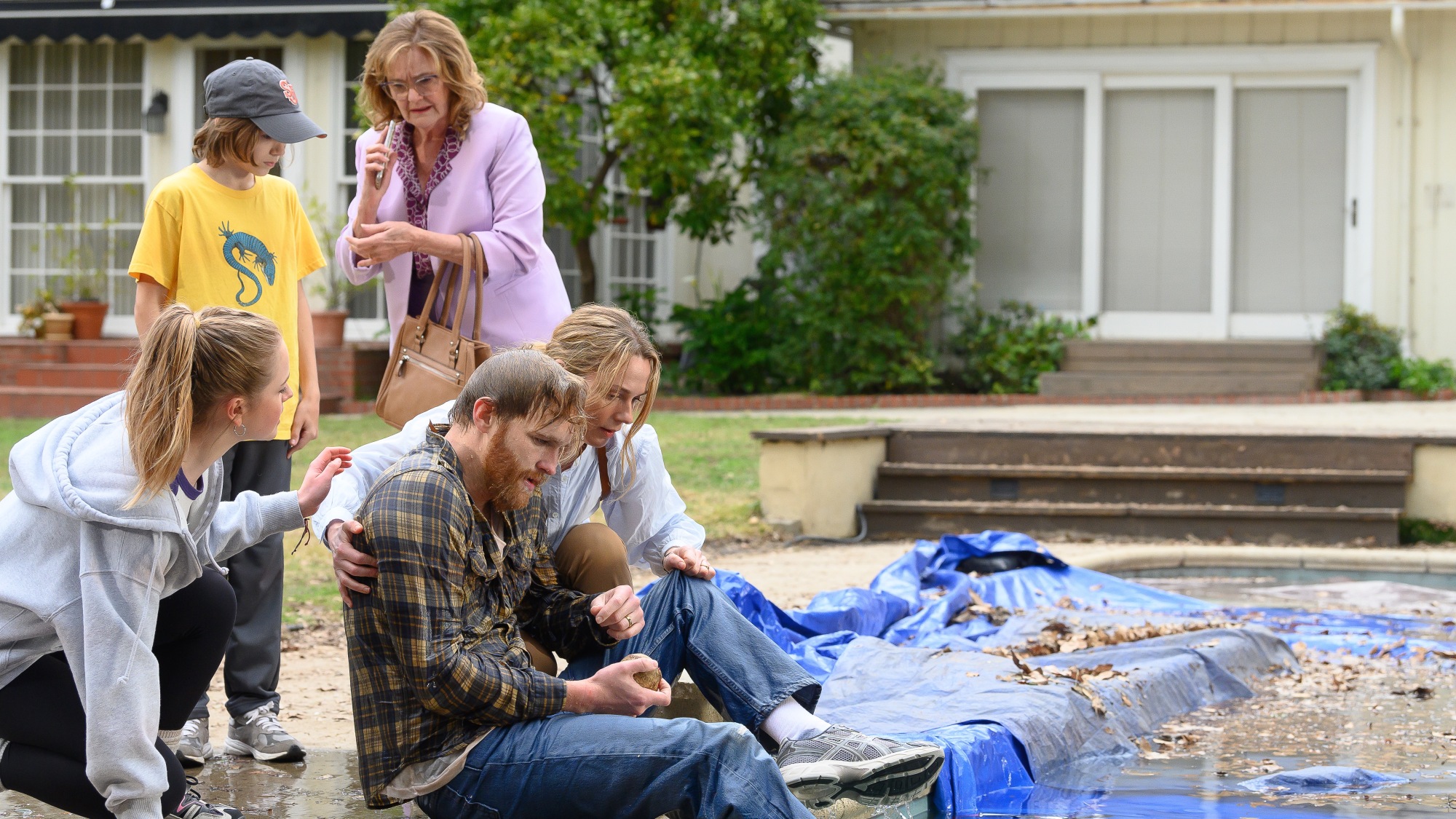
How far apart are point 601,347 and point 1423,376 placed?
431 inches

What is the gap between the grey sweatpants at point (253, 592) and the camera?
3.46 meters

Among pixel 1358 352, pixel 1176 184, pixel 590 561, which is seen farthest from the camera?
pixel 1176 184

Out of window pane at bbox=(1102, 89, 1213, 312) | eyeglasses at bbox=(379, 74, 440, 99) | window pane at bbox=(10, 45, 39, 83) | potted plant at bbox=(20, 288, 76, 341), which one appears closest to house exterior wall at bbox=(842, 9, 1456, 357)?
window pane at bbox=(1102, 89, 1213, 312)

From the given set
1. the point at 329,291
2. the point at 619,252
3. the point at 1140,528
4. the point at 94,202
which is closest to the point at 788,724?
the point at 1140,528

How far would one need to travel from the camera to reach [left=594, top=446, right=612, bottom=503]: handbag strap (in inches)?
125

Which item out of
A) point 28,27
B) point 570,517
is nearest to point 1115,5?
point 28,27

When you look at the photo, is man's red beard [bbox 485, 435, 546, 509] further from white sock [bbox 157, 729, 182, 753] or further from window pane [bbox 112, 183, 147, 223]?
window pane [bbox 112, 183, 147, 223]

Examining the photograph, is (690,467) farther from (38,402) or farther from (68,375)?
(68,375)

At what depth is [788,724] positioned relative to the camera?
2957mm

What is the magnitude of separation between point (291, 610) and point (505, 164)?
241cm

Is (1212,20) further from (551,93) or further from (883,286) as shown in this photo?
(551,93)

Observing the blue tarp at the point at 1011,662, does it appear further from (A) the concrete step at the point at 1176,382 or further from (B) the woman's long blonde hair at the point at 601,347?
(A) the concrete step at the point at 1176,382

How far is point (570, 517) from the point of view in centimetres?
319

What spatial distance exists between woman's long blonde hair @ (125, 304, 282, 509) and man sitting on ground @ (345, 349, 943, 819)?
29cm
